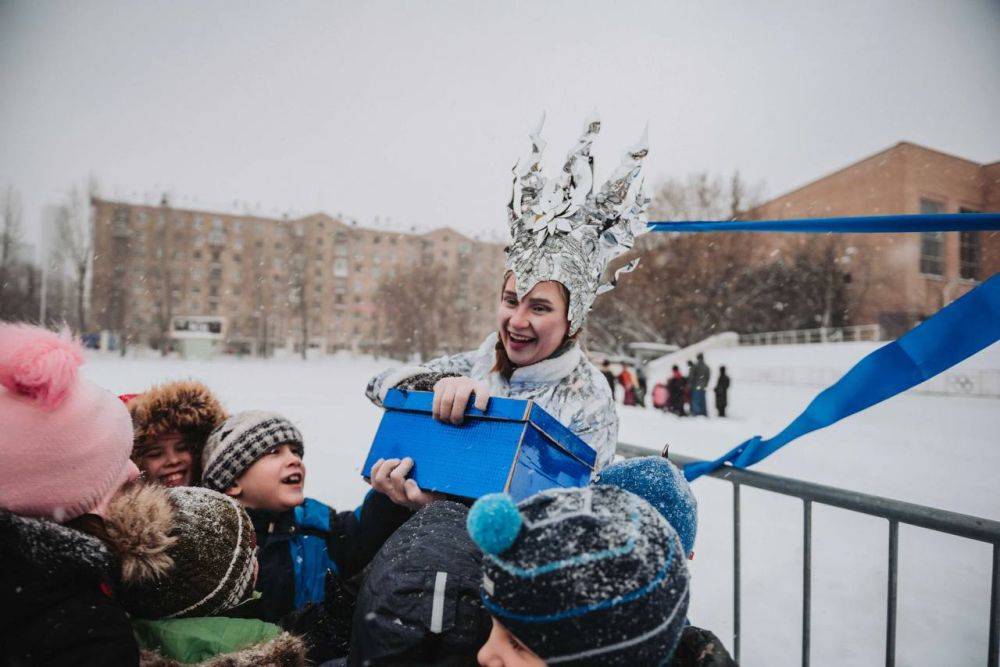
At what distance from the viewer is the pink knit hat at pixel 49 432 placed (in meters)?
1.15

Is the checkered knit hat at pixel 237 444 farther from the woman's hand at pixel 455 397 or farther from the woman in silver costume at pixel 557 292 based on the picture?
the woman's hand at pixel 455 397

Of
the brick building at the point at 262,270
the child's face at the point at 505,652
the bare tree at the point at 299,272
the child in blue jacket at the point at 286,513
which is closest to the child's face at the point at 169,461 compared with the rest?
the child in blue jacket at the point at 286,513

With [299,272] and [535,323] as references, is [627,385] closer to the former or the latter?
[535,323]

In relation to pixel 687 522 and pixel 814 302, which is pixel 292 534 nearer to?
pixel 687 522

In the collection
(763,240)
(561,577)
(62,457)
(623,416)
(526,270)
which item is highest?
(763,240)

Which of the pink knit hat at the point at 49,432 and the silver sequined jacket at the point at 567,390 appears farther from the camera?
the silver sequined jacket at the point at 567,390

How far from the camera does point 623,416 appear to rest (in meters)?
15.6

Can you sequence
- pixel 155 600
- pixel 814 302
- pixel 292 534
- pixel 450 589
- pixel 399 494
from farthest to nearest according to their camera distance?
1. pixel 814 302
2. pixel 292 534
3. pixel 399 494
4. pixel 155 600
5. pixel 450 589

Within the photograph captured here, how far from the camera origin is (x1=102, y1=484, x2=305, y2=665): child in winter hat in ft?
4.05

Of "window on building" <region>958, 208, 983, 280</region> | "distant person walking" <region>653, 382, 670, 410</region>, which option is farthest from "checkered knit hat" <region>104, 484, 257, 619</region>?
"window on building" <region>958, 208, 983, 280</region>

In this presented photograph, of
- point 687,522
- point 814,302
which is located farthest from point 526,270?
point 814,302

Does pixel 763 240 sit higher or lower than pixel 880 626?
higher

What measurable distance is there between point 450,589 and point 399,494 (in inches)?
26.5

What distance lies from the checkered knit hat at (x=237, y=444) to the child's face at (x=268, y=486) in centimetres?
3
